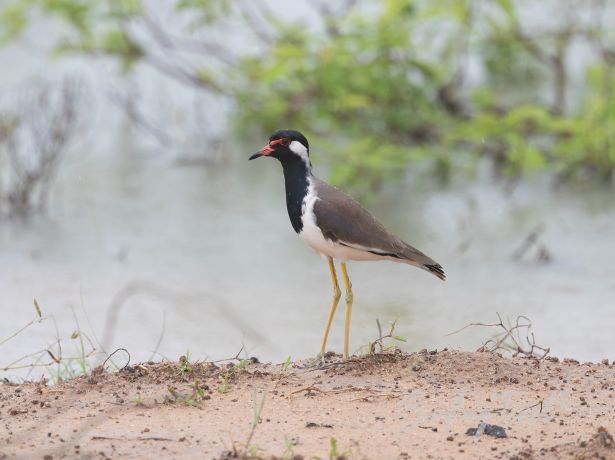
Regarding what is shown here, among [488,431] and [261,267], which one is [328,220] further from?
[261,267]

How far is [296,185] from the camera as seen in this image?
5457 mm

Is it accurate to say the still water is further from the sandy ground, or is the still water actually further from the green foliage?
the sandy ground

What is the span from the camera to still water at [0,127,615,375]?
671 centimetres

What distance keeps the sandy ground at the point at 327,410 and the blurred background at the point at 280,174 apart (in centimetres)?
107

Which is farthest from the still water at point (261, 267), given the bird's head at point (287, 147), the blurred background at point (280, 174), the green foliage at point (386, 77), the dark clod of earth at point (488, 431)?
the dark clod of earth at point (488, 431)

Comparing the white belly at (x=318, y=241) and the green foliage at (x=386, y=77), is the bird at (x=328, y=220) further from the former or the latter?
the green foliage at (x=386, y=77)

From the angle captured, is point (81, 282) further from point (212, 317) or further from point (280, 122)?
point (280, 122)

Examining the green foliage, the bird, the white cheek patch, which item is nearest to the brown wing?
the bird

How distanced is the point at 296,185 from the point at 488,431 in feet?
4.94

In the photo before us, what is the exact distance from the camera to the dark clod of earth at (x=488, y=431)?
14.7 feet

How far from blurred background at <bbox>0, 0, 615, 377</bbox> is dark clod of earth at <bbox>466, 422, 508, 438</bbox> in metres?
1.89

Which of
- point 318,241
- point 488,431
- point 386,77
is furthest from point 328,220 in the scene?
point 386,77

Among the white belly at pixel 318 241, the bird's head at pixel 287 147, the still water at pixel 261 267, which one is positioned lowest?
the white belly at pixel 318 241

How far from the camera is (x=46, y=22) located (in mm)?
13422
